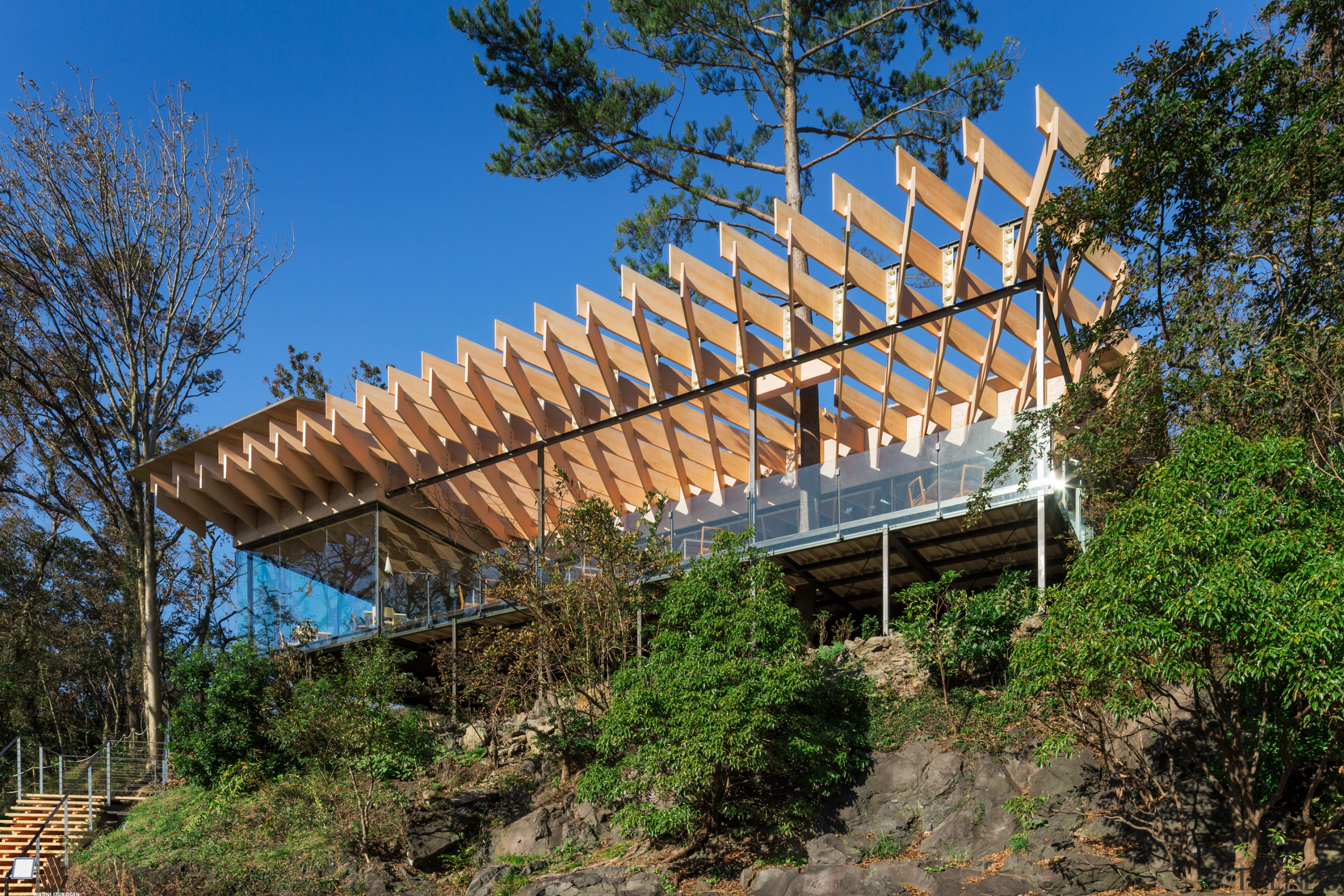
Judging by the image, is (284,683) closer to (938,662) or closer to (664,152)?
(938,662)

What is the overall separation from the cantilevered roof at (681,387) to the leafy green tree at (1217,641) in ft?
21.2

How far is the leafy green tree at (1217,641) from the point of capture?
27.0 ft

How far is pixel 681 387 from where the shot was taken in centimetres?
1894

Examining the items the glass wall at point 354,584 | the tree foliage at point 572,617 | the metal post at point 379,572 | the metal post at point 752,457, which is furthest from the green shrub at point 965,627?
the metal post at point 379,572

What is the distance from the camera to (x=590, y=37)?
2147 cm

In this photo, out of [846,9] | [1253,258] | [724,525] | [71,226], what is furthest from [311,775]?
[846,9]

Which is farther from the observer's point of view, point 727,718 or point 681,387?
point 681,387

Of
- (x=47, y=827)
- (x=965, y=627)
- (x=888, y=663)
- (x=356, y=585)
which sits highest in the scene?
(x=356, y=585)

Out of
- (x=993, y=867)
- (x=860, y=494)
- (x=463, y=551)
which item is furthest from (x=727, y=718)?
(x=463, y=551)

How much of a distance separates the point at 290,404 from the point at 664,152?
Result: 31.1 ft

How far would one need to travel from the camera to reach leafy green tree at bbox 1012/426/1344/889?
824 cm

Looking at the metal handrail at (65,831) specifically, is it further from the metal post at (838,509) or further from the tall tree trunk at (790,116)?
the tall tree trunk at (790,116)

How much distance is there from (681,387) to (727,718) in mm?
8527

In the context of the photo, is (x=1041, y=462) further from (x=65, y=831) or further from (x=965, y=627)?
(x=65, y=831)
